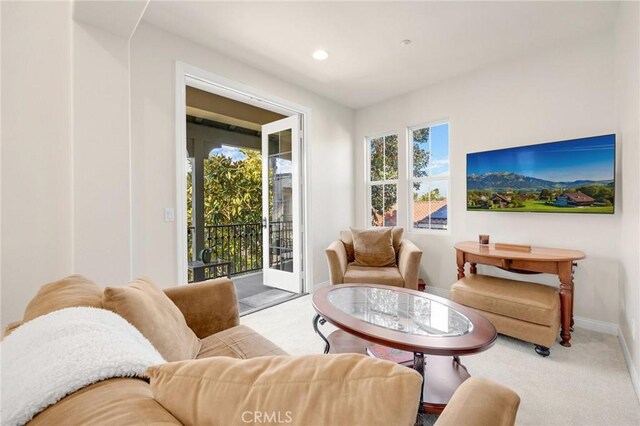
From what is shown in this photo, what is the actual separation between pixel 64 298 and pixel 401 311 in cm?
177

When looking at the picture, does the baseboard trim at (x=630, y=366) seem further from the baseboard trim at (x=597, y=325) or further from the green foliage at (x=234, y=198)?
the green foliage at (x=234, y=198)

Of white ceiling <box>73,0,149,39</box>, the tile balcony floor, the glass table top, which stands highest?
white ceiling <box>73,0,149,39</box>

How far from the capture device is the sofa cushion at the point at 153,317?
1.12 m

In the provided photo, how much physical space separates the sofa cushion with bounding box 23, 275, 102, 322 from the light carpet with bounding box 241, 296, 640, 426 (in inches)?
60.4

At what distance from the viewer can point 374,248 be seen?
3.50 metres

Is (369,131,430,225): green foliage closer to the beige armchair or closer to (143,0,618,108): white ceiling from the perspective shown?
the beige armchair

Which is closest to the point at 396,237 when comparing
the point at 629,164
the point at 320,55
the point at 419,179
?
the point at 419,179

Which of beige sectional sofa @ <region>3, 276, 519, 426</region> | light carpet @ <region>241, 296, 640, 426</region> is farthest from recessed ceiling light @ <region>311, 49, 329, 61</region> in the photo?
beige sectional sofa @ <region>3, 276, 519, 426</region>

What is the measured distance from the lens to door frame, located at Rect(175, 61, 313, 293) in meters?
2.61

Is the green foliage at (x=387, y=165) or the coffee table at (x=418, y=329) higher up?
the green foliage at (x=387, y=165)

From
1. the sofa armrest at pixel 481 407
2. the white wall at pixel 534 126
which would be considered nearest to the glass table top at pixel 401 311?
the sofa armrest at pixel 481 407

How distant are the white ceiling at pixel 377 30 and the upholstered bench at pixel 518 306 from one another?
2272mm

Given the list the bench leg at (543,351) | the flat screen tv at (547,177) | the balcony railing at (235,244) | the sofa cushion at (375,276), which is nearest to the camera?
the bench leg at (543,351)

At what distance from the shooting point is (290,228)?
403cm
